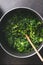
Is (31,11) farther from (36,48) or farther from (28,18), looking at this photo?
(36,48)

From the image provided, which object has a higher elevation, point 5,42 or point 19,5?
point 19,5

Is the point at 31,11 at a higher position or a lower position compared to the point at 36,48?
higher

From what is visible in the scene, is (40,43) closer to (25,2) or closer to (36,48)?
(36,48)

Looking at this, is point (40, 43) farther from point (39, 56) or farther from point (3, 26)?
point (3, 26)

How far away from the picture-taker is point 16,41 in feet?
2.97

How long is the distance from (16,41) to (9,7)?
0.15 metres

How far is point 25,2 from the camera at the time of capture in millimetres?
918

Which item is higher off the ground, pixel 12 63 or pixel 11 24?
pixel 11 24

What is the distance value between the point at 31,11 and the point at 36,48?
152 mm

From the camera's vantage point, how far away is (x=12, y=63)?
93cm

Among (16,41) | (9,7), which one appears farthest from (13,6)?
(16,41)

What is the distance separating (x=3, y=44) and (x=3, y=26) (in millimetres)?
75

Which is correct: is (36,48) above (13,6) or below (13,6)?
below

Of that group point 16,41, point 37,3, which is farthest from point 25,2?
point 16,41
